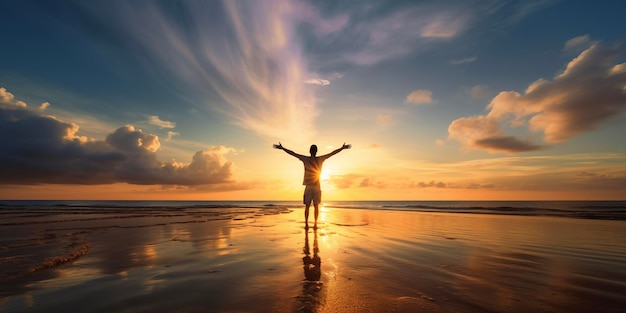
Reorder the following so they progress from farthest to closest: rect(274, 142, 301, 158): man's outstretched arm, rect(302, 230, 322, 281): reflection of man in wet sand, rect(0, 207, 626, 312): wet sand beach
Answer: rect(274, 142, 301, 158): man's outstretched arm < rect(302, 230, 322, 281): reflection of man in wet sand < rect(0, 207, 626, 312): wet sand beach

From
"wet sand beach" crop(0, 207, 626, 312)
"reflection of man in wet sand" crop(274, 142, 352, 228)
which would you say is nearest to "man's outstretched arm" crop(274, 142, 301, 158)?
"reflection of man in wet sand" crop(274, 142, 352, 228)

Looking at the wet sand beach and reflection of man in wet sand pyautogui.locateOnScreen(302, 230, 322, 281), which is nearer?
the wet sand beach

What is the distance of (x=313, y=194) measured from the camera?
11.7 meters

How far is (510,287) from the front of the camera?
3.94 metres

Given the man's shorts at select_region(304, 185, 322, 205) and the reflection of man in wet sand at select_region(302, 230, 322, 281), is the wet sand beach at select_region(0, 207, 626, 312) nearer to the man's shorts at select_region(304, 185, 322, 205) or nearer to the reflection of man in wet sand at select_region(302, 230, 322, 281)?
the reflection of man in wet sand at select_region(302, 230, 322, 281)

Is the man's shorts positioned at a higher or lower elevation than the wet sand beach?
higher

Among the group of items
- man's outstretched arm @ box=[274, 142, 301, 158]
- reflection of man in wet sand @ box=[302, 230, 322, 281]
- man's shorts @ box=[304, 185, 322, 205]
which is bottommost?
reflection of man in wet sand @ box=[302, 230, 322, 281]

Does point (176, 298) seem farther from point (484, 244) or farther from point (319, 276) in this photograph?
point (484, 244)

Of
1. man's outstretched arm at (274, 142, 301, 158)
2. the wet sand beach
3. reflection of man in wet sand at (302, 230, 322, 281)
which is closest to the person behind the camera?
the wet sand beach

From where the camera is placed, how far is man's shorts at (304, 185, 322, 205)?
1171cm

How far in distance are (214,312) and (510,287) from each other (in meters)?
3.92

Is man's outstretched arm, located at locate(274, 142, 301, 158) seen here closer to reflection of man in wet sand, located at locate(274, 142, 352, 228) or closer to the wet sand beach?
reflection of man in wet sand, located at locate(274, 142, 352, 228)

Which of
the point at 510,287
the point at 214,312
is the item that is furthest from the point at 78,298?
the point at 510,287

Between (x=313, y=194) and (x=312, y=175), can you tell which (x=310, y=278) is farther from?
(x=312, y=175)
